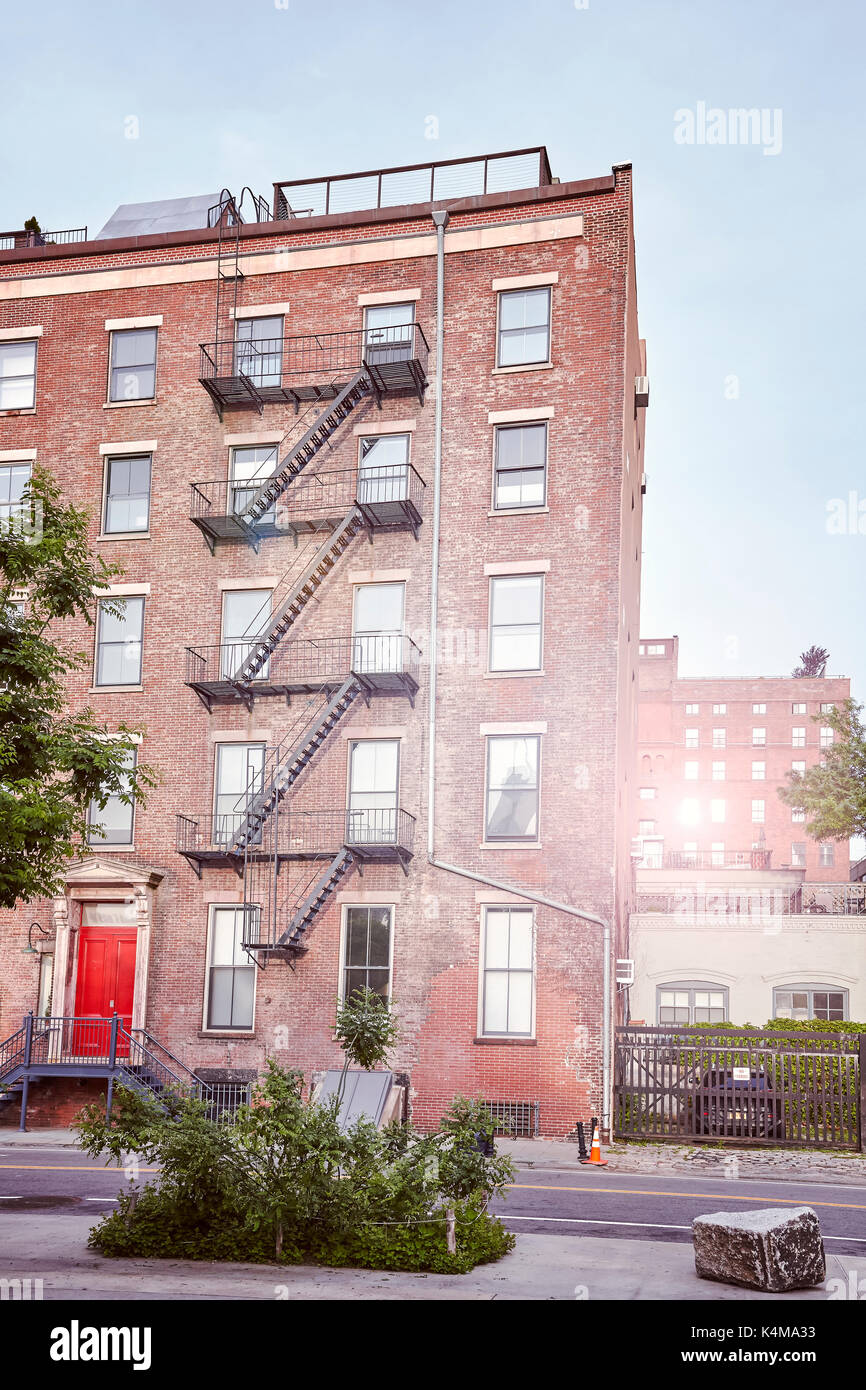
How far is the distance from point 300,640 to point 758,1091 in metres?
13.0

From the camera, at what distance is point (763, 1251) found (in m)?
11.2

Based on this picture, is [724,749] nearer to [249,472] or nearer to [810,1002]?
[810,1002]

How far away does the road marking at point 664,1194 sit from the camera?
17.4 m

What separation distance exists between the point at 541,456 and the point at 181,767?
1026 cm

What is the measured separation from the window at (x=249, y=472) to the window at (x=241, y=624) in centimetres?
169

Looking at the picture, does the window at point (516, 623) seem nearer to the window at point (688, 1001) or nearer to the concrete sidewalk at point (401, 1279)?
the window at point (688, 1001)

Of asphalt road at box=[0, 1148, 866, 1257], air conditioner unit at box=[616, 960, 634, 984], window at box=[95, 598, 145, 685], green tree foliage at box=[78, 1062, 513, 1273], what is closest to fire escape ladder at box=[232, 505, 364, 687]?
window at box=[95, 598, 145, 685]

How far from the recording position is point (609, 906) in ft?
84.6

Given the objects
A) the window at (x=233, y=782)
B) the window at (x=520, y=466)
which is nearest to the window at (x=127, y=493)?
the window at (x=233, y=782)

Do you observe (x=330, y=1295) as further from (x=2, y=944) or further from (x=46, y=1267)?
(x=2, y=944)

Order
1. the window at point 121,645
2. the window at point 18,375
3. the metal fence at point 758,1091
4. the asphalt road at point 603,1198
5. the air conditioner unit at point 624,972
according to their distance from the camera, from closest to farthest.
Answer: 1. the asphalt road at point 603,1198
2. the metal fence at point 758,1091
3. the air conditioner unit at point 624,972
4. the window at point 121,645
5. the window at point 18,375

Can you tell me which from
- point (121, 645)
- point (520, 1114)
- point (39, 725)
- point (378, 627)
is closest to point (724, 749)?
point (378, 627)
